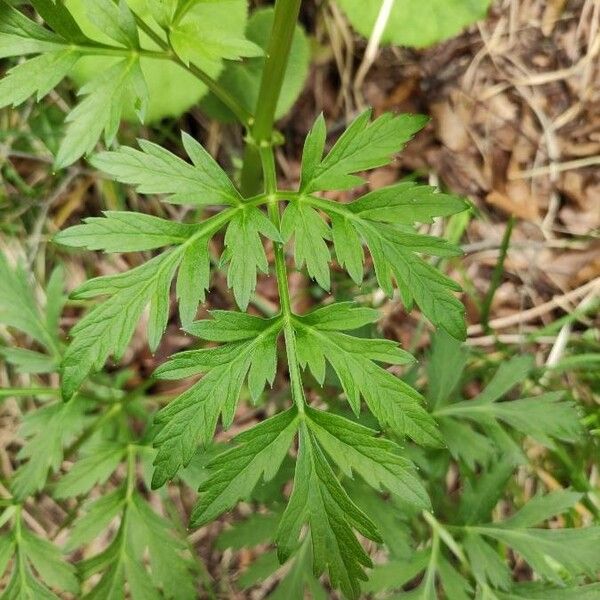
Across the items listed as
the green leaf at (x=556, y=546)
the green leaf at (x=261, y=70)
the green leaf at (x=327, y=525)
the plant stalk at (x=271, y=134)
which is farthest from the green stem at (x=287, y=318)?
the green leaf at (x=261, y=70)

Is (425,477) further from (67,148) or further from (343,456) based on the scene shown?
(67,148)

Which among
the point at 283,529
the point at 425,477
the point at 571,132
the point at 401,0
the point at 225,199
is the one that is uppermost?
the point at 401,0

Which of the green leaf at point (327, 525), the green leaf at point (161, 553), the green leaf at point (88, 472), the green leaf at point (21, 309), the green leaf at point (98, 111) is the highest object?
the green leaf at point (98, 111)

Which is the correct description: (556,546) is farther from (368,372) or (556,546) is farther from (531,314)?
(531,314)

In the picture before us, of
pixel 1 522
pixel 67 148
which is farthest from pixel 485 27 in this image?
Result: pixel 1 522

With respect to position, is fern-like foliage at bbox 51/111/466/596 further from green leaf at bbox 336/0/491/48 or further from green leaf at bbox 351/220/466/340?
green leaf at bbox 336/0/491/48

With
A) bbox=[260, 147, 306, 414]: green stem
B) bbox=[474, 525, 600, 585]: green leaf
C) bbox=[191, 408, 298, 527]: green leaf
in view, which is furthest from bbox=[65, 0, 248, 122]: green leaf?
bbox=[474, 525, 600, 585]: green leaf

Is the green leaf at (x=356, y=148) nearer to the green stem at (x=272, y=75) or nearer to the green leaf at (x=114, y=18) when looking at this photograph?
the green stem at (x=272, y=75)
